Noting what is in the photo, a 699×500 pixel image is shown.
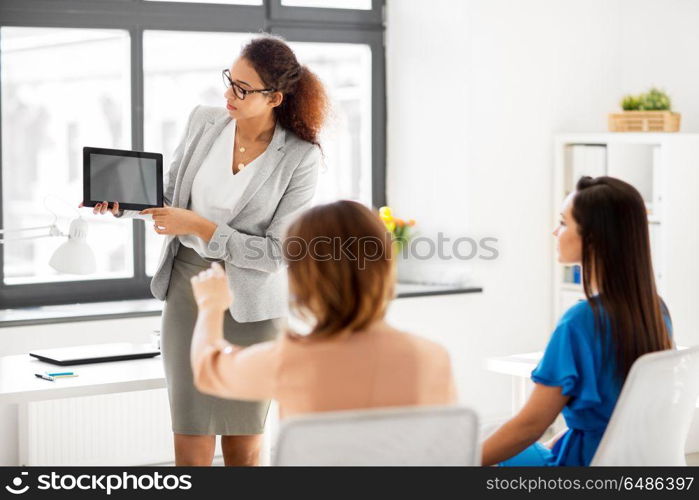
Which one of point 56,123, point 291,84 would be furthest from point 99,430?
point 291,84

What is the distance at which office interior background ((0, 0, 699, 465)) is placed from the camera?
3879mm

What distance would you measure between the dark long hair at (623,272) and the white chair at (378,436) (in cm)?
49

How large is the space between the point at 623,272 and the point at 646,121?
101 inches

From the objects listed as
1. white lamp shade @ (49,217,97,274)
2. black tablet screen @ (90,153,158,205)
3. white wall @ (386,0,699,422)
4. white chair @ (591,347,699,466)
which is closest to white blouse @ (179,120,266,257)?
black tablet screen @ (90,153,158,205)

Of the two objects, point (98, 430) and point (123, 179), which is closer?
point (123, 179)

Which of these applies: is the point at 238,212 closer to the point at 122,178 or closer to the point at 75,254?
the point at 122,178

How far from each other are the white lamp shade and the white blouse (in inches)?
9.4

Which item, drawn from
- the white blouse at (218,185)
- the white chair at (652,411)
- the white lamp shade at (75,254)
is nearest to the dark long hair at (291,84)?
the white blouse at (218,185)

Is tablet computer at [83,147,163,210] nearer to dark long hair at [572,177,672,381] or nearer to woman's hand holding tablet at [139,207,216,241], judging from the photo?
woman's hand holding tablet at [139,207,216,241]

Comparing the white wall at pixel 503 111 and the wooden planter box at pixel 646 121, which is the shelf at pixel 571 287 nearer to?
the white wall at pixel 503 111

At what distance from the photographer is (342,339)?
1.71m

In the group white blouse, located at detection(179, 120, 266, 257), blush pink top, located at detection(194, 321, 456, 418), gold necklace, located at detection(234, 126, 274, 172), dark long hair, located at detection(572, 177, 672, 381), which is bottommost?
blush pink top, located at detection(194, 321, 456, 418)

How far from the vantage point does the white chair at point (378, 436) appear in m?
1.56

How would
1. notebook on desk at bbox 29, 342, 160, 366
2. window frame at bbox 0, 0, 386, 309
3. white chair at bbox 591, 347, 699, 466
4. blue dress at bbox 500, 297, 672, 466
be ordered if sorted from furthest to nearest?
window frame at bbox 0, 0, 386, 309 → notebook on desk at bbox 29, 342, 160, 366 → blue dress at bbox 500, 297, 672, 466 → white chair at bbox 591, 347, 699, 466
